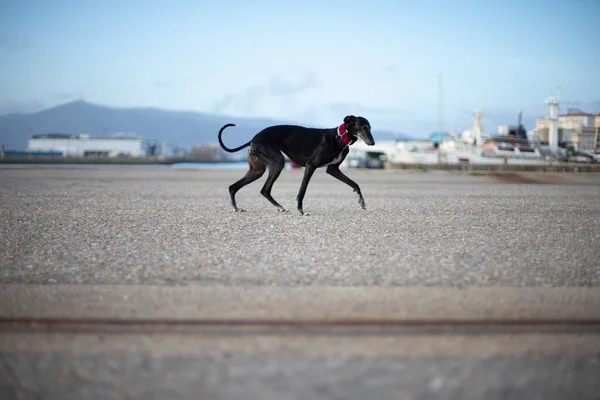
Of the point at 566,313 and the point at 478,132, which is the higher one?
the point at 478,132

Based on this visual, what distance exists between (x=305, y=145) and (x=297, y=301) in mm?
6653

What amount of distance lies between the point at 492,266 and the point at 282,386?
11.6ft

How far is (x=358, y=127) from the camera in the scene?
10164 millimetres

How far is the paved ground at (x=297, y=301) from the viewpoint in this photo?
8.29 ft

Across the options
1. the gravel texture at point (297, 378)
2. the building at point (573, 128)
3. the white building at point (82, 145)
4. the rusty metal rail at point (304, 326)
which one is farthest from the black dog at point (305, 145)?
the white building at point (82, 145)

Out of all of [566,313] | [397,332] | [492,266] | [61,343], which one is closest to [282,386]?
[397,332]

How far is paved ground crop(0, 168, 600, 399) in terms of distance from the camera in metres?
2.53

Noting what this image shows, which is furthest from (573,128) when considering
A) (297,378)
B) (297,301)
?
(297,378)

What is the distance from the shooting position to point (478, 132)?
269 feet

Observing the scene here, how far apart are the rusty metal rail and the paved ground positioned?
8cm

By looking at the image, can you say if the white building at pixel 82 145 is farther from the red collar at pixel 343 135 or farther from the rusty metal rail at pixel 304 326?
the rusty metal rail at pixel 304 326

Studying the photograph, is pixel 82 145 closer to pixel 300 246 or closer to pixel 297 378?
pixel 300 246

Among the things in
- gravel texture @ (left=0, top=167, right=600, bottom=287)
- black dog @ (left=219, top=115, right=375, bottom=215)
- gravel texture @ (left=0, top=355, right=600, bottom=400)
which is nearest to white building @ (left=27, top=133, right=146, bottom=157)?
black dog @ (left=219, top=115, right=375, bottom=215)

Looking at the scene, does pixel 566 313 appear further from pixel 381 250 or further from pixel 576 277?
pixel 381 250
